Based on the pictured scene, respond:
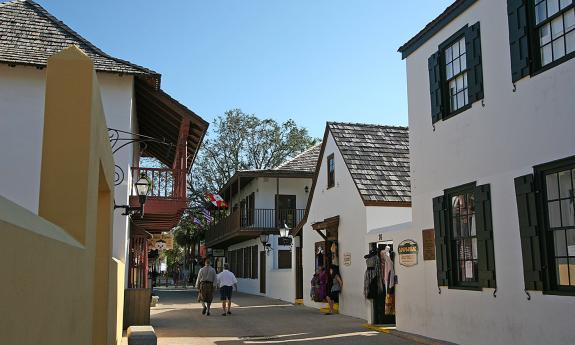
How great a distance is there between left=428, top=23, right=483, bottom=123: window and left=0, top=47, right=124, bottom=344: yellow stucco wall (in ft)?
21.3

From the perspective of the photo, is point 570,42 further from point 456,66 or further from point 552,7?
point 456,66

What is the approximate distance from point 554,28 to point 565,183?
216 centimetres

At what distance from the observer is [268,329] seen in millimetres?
14188

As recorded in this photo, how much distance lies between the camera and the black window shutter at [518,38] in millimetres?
8703

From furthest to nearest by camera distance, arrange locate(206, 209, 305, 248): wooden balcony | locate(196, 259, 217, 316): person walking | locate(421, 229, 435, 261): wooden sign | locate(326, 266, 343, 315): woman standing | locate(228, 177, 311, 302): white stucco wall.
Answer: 1. locate(206, 209, 305, 248): wooden balcony
2. locate(228, 177, 311, 302): white stucco wall
3. locate(196, 259, 217, 316): person walking
4. locate(326, 266, 343, 315): woman standing
5. locate(421, 229, 435, 261): wooden sign

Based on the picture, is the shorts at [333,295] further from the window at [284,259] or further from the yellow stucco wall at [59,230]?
the yellow stucco wall at [59,230]

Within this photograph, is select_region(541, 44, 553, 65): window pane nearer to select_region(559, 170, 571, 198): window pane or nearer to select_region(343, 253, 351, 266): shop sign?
select_region(559, 170, 571, 198): window pane

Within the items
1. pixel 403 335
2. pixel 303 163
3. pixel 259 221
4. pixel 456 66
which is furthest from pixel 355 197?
pixel 303 163

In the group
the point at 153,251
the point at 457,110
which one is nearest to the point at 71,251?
the point at 457,110

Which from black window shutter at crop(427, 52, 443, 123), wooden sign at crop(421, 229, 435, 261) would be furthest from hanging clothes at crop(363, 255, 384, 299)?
black window shutter at crop(427, 52, 443, 123)

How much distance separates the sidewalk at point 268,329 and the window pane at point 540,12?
19.3 ft

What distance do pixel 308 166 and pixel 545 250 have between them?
920 inches

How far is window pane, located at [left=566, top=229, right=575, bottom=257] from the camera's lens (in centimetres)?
777

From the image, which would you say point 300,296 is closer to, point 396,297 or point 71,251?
point 396,297
